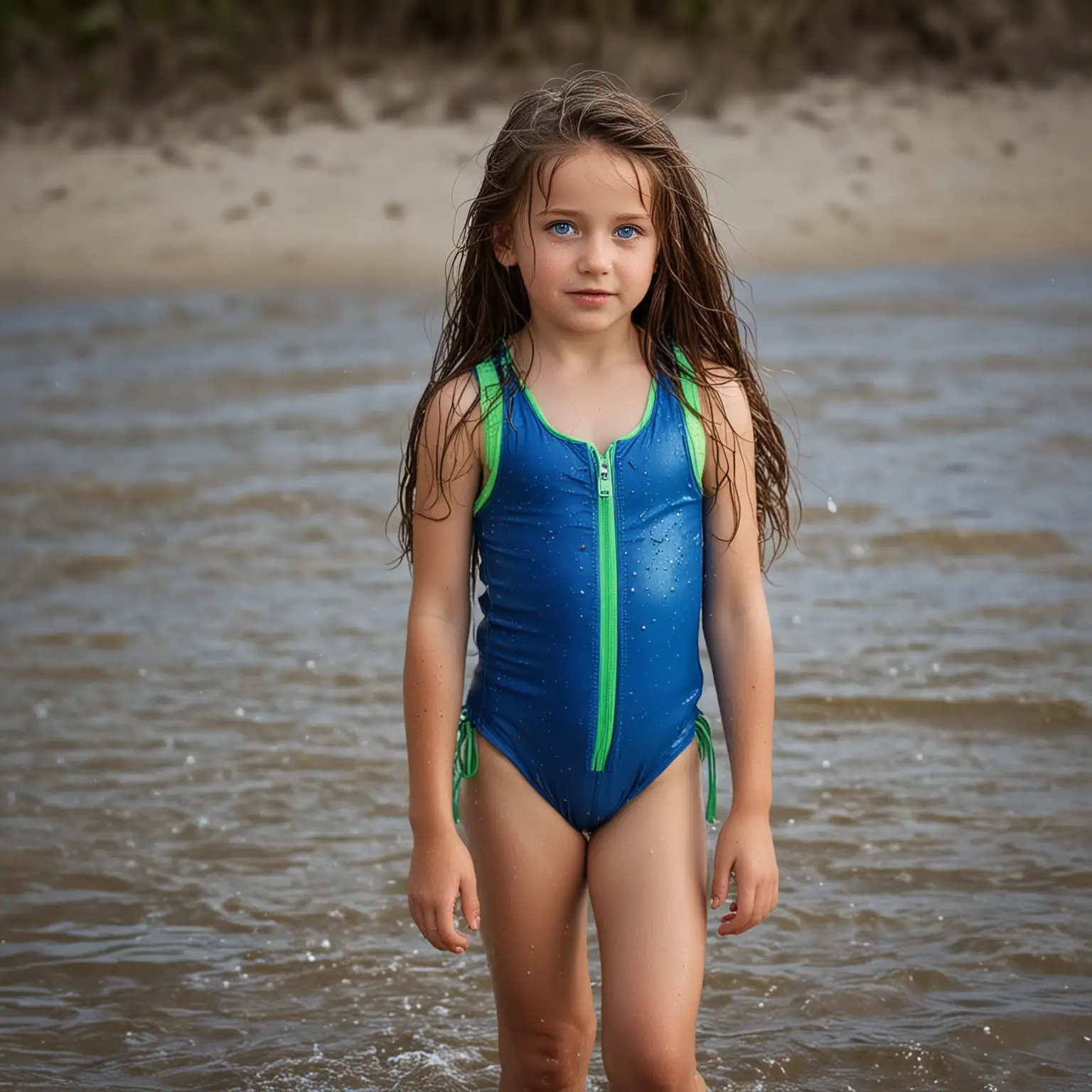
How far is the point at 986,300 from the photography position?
11047 mm

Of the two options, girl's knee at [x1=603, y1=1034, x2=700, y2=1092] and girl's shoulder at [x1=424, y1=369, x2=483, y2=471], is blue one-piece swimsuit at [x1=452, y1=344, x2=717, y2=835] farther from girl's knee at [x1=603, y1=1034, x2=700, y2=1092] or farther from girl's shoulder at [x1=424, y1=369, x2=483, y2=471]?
girl's knee at [x1=603, y1=1034, x2=700, y2=1092]

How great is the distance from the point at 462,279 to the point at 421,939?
1614 mm

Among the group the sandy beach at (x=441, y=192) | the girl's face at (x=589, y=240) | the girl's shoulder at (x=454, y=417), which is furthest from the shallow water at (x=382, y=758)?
the sandy beach at (x=441, y=192)

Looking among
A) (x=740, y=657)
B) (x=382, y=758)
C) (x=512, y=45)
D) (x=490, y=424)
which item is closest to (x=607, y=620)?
(x=740, y=657)

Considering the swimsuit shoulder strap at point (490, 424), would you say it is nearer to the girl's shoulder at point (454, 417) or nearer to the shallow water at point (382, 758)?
the girl's shoulder at point (454, 417)

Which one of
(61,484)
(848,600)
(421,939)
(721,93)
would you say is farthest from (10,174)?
(421,939)

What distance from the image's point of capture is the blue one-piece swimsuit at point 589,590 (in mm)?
2582

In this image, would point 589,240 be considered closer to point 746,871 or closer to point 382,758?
point 746,871

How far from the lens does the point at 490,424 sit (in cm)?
257

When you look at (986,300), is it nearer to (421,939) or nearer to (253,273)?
(253,273)

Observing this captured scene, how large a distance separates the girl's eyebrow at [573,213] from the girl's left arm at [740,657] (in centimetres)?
25

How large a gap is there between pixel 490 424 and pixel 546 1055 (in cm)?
88

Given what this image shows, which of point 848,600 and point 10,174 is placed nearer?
point 848,600

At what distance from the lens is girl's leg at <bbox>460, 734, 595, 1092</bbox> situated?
103 inches
